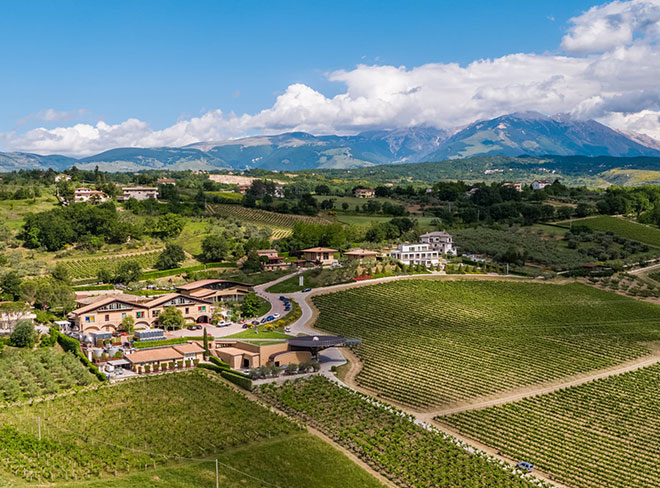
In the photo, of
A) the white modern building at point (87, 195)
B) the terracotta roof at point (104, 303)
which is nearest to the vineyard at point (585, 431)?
the terracotta roof at point (104, 303)

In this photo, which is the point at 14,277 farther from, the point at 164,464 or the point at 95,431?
the point at 164,464

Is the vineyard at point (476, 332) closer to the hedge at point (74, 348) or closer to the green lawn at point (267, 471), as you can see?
the green lawn at point (267, 471)

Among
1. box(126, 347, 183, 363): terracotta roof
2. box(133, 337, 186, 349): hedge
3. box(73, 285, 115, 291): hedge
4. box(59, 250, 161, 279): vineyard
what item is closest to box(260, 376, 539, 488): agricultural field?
box(126, 347, 183, 363): terracotta roof

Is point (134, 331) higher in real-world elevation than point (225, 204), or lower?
lower

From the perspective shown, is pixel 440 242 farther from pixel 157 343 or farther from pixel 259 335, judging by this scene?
pixel 157 343

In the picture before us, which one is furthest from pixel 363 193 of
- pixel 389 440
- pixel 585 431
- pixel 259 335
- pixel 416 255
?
pixel 389 440

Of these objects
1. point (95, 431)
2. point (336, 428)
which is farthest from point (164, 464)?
point (336, 428)

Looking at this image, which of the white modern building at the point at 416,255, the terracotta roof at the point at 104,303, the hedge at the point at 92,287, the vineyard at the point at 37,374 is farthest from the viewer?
the white modern building at the point at 416,255
